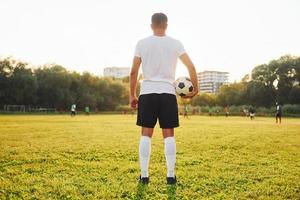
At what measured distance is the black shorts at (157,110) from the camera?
522 centimetres

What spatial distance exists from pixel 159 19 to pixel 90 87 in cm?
9834

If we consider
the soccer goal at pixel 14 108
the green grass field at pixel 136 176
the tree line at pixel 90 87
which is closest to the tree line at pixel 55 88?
the tree line at pixel 90 87

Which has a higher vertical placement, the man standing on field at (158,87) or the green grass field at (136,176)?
the man standing on field at (158,87)

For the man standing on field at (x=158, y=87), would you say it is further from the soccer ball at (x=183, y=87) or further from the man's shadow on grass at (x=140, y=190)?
the soccer ball at (x=183, y=87)

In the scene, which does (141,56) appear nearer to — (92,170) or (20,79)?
(92,170)

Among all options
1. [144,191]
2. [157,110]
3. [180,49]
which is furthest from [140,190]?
[180,49]

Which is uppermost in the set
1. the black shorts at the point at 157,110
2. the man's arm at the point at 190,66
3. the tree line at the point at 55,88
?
the tree line at the point at 55,88

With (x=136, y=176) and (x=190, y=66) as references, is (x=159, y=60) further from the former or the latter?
(x=136, y=176)

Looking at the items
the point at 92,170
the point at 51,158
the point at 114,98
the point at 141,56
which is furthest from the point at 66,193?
the point at 114,98

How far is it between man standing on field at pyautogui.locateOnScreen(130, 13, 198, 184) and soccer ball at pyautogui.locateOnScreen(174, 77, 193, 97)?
0.36m

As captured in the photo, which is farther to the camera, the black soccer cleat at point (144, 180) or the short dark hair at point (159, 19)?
the short dark hair at point (159, 19)

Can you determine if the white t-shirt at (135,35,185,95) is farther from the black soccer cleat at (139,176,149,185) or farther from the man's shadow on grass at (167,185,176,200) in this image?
the man's shadow on grass at (167,185,176,200)

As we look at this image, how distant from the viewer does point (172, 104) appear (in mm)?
5262

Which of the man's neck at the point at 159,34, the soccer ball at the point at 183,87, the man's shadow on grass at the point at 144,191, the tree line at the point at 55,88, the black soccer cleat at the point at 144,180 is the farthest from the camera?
the tree line at the point at 55,88
